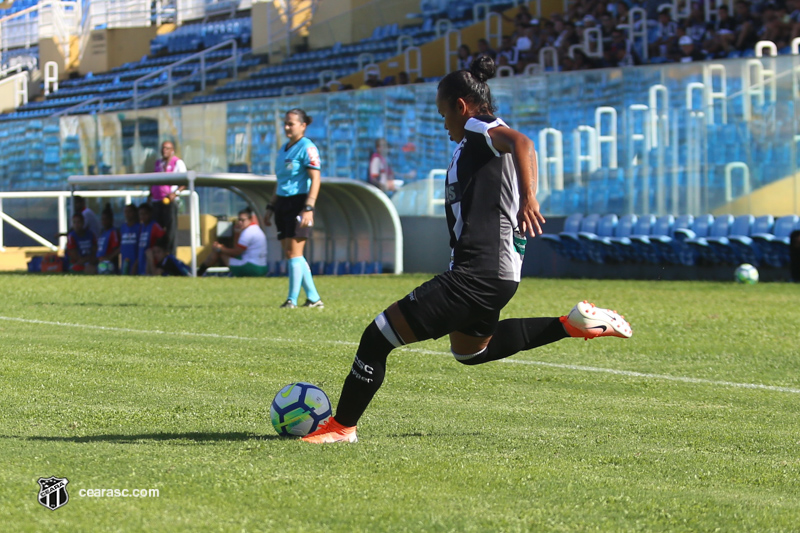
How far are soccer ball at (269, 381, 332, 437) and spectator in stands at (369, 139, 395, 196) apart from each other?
17638 millimetres

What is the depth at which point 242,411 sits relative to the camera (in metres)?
5.88

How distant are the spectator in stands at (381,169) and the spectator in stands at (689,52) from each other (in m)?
6.37

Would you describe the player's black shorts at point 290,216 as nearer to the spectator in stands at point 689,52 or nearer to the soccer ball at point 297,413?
the soccer ball at point 297,413

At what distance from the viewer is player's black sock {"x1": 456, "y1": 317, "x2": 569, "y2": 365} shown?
5500 millimetres

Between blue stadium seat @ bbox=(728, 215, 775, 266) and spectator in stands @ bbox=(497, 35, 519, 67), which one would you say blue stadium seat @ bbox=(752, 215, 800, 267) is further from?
spectator in stands @ bbox=(497, 35, 519, 67)

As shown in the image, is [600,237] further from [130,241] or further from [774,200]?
[130,241]

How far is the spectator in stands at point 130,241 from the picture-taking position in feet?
65.4

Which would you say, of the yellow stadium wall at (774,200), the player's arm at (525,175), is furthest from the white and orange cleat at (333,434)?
the yellow stadium wall at (774,200)

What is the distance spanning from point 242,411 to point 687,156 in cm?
1556

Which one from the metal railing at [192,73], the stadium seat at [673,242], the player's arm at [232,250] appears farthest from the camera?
the metal railing at [192,73]

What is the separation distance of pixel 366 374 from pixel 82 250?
56.6 feet

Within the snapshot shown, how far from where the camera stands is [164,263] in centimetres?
1939

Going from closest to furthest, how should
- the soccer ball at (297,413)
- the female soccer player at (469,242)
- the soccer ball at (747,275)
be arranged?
the female soccer player at (469,242) → the soccer ball at (297,413) → the soccer ball at (747,275)

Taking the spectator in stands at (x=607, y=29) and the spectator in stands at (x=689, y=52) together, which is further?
the spectator in stands at (x=607, y=29)
